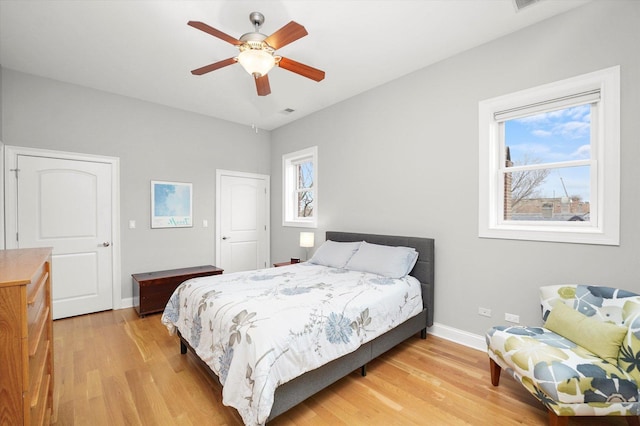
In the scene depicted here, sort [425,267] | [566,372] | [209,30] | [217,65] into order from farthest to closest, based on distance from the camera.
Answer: [425,267], [217,65], [209,30], [566,372]

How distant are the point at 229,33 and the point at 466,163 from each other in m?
2.53

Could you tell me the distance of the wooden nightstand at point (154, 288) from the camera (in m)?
3.61

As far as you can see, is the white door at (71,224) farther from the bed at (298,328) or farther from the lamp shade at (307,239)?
the lamp shade at (307,239)

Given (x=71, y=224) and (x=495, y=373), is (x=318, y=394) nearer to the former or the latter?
(x=495, y=373)

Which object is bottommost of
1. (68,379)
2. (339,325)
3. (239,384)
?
(68,379)

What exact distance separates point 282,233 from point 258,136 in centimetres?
186

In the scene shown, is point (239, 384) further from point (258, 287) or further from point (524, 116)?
point (524, 116)

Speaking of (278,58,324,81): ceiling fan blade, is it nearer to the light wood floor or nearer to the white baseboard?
the light wood floor

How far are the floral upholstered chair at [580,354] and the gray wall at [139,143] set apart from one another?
4.16m

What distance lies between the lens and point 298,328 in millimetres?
1809

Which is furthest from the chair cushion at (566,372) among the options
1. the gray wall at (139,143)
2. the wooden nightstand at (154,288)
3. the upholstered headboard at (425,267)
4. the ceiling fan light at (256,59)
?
the gray wall at (139,143)

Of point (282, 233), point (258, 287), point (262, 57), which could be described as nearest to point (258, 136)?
point (282, 233)

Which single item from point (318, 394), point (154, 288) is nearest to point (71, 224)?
point (154, 288)

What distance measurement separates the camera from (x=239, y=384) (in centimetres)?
162
